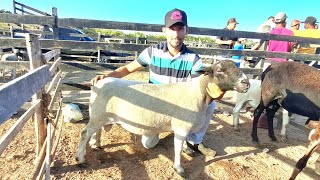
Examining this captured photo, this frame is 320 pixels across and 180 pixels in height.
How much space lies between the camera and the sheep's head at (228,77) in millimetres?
3080

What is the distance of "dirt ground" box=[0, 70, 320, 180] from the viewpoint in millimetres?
3316

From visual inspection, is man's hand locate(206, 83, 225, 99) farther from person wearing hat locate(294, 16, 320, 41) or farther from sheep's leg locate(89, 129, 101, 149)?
person wearing hat locate(294, 16, 320, 41)

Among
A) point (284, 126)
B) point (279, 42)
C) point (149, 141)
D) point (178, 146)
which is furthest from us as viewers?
point (279, 42)

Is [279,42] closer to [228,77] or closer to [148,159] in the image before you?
[228,77]

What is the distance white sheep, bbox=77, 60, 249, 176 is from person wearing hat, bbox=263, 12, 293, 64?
3.72 meters

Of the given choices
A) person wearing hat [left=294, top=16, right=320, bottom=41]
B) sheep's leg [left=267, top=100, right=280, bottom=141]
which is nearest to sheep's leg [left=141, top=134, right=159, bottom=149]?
sheep's leg [left=267, top=100, right=280, bottom=141]

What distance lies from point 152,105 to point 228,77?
106 cm

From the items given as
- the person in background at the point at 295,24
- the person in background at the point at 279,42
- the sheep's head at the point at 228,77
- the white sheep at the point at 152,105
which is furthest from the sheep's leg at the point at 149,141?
the person in background at the point at 295,24

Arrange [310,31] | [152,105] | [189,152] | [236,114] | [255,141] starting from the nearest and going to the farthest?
[152,105]
[189,152]
[255,141]
[236,114]
[310,31]

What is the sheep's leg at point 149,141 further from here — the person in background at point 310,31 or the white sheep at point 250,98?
the person in background at point 310,31

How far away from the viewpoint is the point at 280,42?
6652 millimetres

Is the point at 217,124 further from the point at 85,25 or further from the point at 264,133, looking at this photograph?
the point at 85,25

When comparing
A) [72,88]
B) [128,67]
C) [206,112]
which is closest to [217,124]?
[206,112]

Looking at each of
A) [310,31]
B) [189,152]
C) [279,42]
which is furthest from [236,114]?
[310,31]
